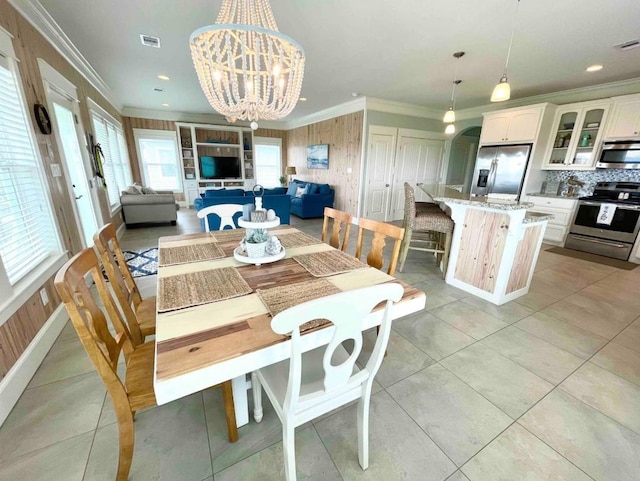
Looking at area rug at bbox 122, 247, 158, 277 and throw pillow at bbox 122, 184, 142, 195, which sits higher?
throw pillow at bbox 122, 184, 142, 195

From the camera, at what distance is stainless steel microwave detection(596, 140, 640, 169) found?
12.1 ft

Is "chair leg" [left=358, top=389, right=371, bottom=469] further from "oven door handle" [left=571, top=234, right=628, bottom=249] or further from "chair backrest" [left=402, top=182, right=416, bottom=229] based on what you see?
"oven door handle" [left=571, top=234, right=628, bottom=249]

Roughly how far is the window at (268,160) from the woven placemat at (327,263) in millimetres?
7361

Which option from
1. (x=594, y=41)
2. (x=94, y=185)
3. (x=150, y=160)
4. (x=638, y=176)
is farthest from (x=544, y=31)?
(x=150, y=160)

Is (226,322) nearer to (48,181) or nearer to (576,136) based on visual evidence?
(48,181)

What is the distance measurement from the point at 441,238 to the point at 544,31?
231cm

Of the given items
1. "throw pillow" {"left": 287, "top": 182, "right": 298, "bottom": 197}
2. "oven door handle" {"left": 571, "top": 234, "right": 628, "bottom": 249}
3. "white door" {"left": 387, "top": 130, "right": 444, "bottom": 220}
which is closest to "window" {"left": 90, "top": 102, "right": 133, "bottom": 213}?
"throw pillow" {"left": 287, "top": 182, "right": 298, "bottom": 197}

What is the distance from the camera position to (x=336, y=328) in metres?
0.79

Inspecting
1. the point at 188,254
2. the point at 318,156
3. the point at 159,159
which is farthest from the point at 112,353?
the point at 159,159

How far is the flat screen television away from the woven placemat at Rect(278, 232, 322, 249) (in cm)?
658

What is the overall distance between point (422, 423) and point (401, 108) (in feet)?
19.5

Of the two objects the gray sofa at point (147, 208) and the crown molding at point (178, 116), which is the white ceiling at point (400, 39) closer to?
the gray sofa at point (147, 208)

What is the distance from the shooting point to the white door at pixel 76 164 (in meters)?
2.90

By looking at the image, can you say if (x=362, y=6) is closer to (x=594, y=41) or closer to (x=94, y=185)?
(x=594, y=41)
